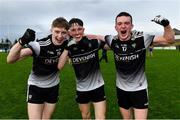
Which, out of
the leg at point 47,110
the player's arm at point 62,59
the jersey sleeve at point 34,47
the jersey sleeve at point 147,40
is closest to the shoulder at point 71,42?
the player's arm at point 62,59

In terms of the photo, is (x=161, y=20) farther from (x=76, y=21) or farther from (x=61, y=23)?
(x=61, y=23)

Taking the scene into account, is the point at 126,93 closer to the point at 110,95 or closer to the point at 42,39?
the point at 42,39

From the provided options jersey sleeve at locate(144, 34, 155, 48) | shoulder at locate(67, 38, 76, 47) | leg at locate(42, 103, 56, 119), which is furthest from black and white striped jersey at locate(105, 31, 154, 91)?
leg at locate(42, 103, 56, 119)

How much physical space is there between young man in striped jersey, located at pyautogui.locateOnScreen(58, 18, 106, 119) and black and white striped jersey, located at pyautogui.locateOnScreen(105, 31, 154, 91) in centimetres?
56

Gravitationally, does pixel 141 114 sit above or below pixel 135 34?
below

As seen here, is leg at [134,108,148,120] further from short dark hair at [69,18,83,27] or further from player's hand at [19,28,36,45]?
player's hand at [19,28,36,45]

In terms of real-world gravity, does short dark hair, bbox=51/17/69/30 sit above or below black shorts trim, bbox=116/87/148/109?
above

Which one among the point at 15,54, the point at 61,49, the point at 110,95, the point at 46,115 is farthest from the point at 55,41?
the point at 110,95

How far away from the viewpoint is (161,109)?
49.7ft

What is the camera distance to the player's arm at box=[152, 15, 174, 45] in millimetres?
8852

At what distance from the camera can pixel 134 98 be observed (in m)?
9.25

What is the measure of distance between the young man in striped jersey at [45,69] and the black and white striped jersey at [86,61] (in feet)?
0.90

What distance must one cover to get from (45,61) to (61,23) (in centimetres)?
91

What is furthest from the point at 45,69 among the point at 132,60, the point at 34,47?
the point at 132,60
